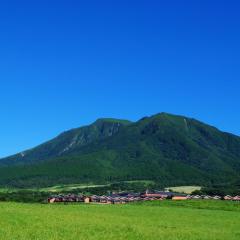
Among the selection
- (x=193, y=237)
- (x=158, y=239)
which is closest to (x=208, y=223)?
(x=193, y=237)

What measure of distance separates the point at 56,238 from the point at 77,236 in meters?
1.91

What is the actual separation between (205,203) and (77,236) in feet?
206

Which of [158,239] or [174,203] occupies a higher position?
[174,203]

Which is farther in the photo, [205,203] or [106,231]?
[205,203]

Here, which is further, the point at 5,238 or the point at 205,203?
the point at 205,203

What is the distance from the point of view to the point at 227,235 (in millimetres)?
38406

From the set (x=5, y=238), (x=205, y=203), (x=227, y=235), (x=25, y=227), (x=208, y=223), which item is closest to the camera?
(x=5, y=238)

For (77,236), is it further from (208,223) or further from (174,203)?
(174,203)

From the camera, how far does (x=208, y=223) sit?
5138 cm

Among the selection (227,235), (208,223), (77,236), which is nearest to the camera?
Result: (77,236)

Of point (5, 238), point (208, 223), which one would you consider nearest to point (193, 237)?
point (5, 238)

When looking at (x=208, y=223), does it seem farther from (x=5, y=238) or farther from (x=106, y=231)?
(x=5, y=238)

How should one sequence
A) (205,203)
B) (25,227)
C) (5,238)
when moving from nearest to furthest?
(5,238), (25,227), (205,203)

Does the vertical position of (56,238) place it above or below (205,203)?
below
